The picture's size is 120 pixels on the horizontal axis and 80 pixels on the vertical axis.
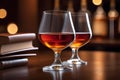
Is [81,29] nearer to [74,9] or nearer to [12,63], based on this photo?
[12,63]

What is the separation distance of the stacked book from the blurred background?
2.34 m

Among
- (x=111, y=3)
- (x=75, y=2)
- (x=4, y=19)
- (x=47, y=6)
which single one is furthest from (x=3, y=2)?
(x=111, y=3)

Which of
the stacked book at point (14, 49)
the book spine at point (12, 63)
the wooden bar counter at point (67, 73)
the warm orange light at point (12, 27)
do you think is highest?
the stacked book at point (14, 49)

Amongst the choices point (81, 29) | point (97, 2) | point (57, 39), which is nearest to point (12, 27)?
point (97, 2)

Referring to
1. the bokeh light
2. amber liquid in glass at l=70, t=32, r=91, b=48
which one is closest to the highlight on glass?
amber liquid in glass at l=70, t=32, r=91, b=48

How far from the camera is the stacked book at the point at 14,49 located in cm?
98

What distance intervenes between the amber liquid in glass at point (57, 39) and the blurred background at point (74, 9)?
2409 millimetres

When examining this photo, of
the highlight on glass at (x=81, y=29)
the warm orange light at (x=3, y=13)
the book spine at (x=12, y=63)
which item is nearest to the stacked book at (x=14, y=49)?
the book spine at (x=12, y=63)

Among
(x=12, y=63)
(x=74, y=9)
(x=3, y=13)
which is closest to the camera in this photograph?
(x=12, y=63)

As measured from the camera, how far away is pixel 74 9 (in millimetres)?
4227

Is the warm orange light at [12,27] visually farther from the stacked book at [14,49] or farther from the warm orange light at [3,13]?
the stacked book at [14,49]

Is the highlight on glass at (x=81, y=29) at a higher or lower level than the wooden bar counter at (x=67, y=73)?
higher

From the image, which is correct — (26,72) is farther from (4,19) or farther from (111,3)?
(111,3)

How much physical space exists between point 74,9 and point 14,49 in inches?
128
